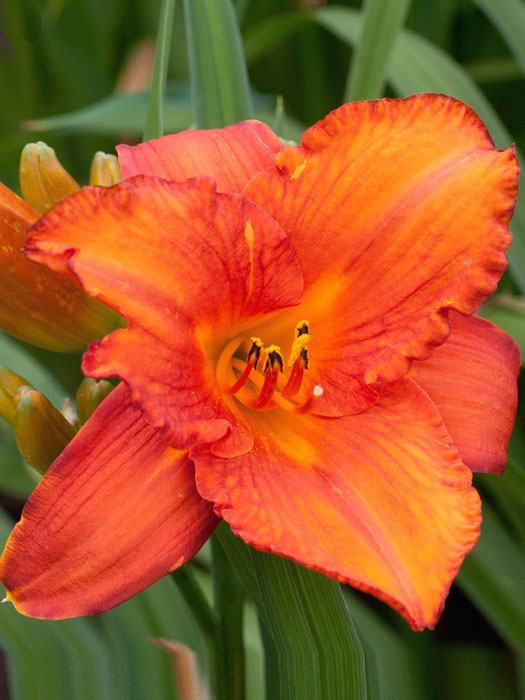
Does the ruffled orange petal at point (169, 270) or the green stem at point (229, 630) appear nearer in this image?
the ruffled orange petal at point (169, 270)

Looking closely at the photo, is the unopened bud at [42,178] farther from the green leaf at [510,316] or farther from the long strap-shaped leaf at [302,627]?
the green leaf at [510,316]

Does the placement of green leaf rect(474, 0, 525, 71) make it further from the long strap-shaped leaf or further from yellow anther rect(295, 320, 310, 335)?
the long strap-shaped leaf

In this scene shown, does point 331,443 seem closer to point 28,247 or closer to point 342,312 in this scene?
point 342,312

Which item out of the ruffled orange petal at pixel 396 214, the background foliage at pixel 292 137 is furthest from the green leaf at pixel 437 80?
the ruffled orange petal at pixel 396 214

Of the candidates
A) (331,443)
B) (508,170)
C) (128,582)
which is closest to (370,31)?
(508,170)

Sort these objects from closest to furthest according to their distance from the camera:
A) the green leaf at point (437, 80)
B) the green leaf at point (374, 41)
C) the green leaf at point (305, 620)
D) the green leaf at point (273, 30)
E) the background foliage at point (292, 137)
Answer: the green leaf at point (305, 620) → the background foliage at point (292, 137) → the green leaf at point (374, 41) → the green leaf at point (437, 80) → the green leaf at point (273, 30)

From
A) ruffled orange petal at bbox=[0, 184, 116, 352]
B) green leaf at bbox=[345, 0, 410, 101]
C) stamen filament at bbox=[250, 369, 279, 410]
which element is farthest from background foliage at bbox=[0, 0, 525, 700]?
ruffled orange petal at bbox=[0, 184, 116, 352]

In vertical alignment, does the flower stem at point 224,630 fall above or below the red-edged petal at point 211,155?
below
